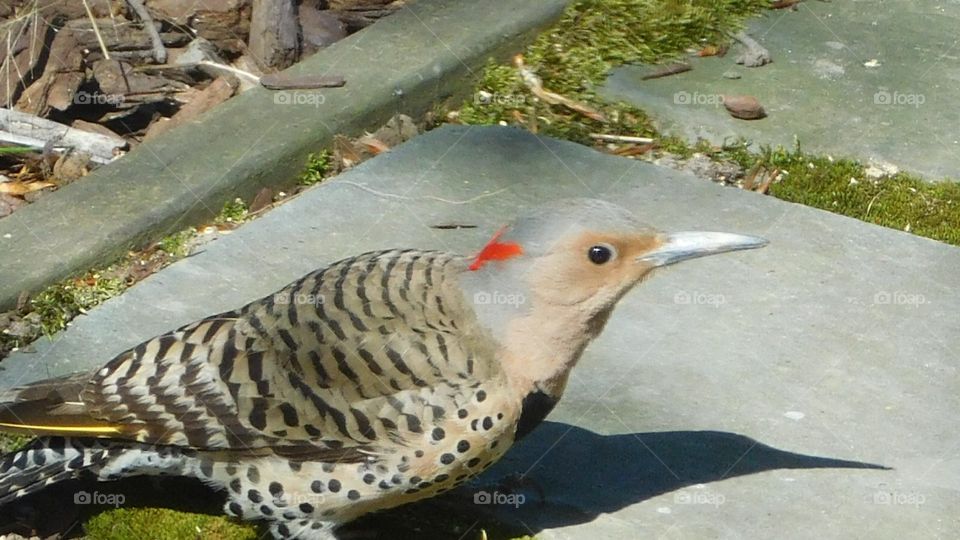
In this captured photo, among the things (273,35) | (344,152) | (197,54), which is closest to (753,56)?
(344,152)

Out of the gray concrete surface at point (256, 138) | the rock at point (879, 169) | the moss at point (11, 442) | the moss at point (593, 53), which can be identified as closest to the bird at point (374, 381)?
the moss at point (11, 442)

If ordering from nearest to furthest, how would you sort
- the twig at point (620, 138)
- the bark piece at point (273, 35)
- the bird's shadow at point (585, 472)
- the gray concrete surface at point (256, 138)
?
the bird's shadow at point (585, 472) → the gray concrete surface at point (256, 138) → the twig at point (620, 138) → the bark piece at point (273, 35)

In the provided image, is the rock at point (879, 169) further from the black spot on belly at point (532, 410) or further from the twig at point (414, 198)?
the black spot on belly at point (532, 410)

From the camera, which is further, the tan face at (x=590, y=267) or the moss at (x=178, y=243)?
the moss at (x=178, y=243)

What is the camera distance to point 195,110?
668cm

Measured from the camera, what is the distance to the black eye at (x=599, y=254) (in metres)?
4.22

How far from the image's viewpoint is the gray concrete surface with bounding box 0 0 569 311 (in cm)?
569

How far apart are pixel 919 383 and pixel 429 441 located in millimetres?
1835

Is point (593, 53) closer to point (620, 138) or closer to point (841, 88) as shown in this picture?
point (620, 138)

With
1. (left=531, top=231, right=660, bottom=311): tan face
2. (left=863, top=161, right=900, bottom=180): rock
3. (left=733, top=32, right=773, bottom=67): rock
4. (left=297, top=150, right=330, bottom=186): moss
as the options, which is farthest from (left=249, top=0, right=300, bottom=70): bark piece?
(left=531, top=231, right=660, bottom=311): tan face

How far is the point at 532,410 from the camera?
4.28 metres

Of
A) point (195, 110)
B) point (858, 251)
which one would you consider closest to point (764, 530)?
point (858, 251)

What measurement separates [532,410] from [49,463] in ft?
4.65

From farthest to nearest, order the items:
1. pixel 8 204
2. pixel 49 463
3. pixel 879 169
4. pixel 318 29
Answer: pixel 318 29 → pixel 879 169 → pixel 8 204 → pixel 49 463
